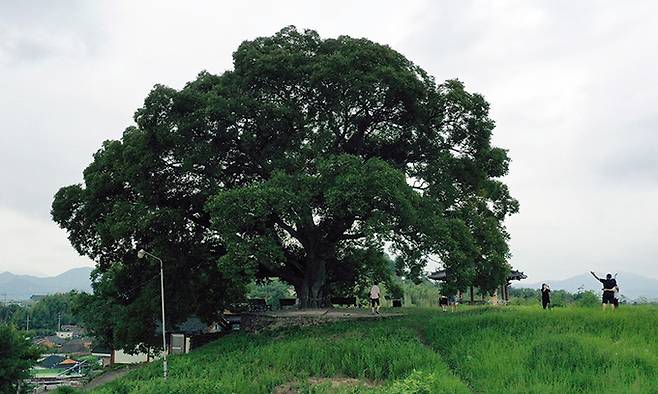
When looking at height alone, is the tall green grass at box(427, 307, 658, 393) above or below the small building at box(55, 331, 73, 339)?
above

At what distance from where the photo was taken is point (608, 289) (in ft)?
72.7

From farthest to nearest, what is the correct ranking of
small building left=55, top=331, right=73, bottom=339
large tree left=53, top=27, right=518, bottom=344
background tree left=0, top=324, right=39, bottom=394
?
1. small building left=55, top=331, right=73, bottom=339
2. background tree left=0, top=324, right=39, bottom=394
3. large tree left=53, top=27, right=518, bottom=344

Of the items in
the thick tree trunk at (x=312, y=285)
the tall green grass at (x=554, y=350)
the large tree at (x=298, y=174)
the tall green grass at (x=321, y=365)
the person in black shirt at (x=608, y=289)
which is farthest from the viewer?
the thick tree trunk at (x=312, y=285)

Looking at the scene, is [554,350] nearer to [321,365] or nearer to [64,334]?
[321,365]

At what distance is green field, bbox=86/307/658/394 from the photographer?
1448 centimetres

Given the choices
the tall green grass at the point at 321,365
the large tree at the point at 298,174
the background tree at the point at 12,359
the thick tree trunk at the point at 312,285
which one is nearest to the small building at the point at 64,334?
the background tree at the point at 12,359

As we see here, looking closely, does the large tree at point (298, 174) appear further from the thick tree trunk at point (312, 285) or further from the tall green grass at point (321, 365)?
the tall green grass at point (321, 365)

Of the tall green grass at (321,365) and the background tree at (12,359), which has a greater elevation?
the tall green grass at (321,365)

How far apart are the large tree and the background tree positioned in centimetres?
585

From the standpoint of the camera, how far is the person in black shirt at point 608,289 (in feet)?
71.7

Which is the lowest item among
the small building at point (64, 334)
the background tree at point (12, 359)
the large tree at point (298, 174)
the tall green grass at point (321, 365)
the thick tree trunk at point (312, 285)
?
the small building at point (64, 334)

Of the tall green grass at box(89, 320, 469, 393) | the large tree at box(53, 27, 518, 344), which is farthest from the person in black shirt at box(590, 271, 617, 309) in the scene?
the tall green grass at box(89, 320, 469, 393)

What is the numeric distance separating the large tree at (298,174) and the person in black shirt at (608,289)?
5.02 m

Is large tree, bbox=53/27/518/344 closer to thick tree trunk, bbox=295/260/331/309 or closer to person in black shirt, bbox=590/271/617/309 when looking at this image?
thick tree trunk, bbox=295/260/331/309
